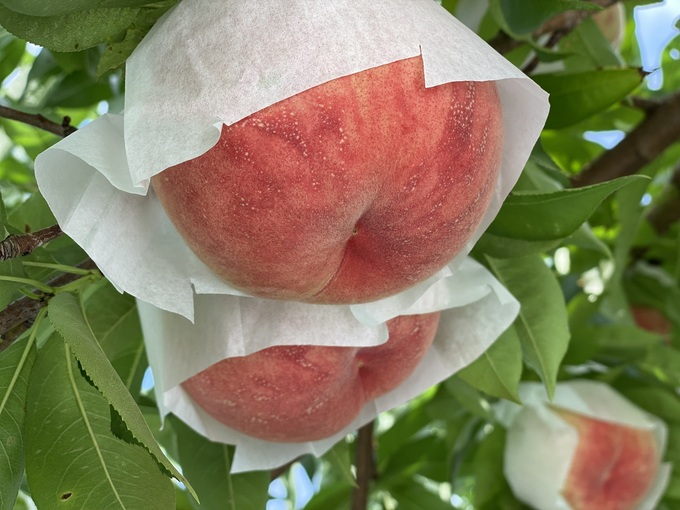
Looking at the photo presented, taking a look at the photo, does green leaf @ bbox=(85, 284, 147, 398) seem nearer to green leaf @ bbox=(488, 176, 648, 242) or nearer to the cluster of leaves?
the cluster of leaves

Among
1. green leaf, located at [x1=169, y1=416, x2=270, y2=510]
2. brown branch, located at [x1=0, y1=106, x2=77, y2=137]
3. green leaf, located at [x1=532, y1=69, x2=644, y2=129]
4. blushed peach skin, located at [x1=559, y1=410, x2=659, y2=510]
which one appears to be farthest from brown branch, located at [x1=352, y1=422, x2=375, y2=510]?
brown branch, located at [x1=0, y1=106, x2=77, y2=137]

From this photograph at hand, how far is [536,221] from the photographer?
0.68m

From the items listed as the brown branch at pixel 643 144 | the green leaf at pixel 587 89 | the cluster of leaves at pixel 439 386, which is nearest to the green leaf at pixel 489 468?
the cluster of leaves at pixel 439 386

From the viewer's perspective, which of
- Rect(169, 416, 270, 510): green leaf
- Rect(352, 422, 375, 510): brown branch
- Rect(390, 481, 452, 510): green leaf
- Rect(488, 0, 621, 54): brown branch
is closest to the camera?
Rect(169, 416, 270, 510): green leaf

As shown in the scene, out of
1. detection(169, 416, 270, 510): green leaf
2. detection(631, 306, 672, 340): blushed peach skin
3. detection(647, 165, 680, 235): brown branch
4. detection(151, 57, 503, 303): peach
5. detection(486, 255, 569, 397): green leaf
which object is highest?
detection(151, 57, 503, 303): peach

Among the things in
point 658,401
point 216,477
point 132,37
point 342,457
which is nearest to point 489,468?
point 658,401

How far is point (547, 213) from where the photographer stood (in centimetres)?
67

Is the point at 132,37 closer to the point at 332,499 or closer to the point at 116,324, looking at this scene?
the point at 116,324

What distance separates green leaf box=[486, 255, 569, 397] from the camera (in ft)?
2.54

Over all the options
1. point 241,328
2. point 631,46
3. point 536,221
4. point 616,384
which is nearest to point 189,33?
point 241,328

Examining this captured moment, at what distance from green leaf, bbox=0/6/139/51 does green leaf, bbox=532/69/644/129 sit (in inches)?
19.7

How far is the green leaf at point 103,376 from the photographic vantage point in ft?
1.54

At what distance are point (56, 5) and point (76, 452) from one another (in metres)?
0.30

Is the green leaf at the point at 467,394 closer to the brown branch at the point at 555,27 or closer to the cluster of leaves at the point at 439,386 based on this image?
the cluster of leaves at the point at 439,386
